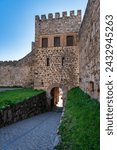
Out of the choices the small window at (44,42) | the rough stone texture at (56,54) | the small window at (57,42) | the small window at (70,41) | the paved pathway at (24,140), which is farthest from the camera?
the small window at (44,42)

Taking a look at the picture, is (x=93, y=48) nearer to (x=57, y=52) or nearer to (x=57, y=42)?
(x=57, y=52)

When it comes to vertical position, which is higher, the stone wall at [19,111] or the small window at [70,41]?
the small window at [70,41]

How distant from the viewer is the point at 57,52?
821 inches

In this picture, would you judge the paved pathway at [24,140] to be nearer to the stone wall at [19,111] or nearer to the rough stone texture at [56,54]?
the stone wall at [19,111]

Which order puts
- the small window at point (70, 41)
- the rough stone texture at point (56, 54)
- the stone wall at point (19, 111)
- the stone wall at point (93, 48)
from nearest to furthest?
the stone wall at point (93, 48) → the stone wall at point (19, 111) → the rough stone texture at point (56, 54) → the small window at point (70, 41)

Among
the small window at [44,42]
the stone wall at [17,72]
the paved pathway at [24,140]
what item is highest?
the small window at [44,42]

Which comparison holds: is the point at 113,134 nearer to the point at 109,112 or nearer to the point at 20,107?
the point at 109,112

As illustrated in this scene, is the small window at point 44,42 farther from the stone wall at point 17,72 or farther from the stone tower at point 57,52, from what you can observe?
the stone wall at point 17,72

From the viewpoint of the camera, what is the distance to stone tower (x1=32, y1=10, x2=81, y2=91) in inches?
808

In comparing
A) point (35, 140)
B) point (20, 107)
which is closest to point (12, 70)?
point (20, 107)

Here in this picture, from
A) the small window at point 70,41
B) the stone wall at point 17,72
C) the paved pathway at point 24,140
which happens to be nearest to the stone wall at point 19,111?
the paved pathway at point 24,140

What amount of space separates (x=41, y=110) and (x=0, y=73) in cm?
663

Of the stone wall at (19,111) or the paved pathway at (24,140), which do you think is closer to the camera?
the paved pathway at (24,140)

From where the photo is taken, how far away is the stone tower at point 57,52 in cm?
2053
